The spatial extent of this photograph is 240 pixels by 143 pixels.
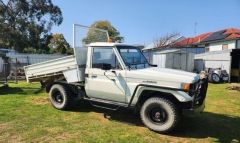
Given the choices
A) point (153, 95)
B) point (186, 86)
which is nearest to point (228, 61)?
point (153, 95)

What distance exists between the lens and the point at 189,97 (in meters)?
6.32

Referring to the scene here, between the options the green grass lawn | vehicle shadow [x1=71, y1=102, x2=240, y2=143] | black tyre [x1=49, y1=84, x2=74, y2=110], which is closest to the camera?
the green grass lawn

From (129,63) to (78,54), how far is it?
1.66 metres

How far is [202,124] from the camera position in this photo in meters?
7.56

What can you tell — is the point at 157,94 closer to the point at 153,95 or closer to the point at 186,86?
the point at 153,95

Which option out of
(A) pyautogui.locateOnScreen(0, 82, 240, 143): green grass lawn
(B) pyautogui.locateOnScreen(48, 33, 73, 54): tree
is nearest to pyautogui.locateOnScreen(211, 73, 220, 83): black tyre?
(A) pyautogui.locateOnScreen(0, 82, 240, 143): green grass lawn

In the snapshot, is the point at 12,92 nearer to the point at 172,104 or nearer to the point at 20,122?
the point at 20,122

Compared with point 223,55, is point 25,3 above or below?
above

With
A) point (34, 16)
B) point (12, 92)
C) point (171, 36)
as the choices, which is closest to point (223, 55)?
point (12, 92)

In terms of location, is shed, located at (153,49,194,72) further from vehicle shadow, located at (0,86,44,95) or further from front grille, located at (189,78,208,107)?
front grille, located at (189,78,208,107)

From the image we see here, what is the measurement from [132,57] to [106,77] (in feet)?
2.99

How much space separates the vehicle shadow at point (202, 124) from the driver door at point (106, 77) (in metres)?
0.78

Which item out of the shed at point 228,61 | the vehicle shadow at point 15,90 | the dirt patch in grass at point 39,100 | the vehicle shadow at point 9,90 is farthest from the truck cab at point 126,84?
the shed at point 228,61

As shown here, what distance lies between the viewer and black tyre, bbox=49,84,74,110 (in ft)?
28.5
